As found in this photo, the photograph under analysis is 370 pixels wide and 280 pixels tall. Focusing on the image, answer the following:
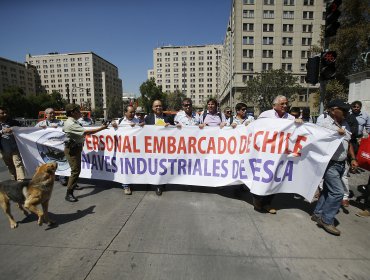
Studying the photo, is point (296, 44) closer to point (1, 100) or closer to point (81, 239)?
point (81, 239)

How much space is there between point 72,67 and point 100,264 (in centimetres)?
16107

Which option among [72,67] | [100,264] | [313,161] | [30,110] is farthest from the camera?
[72,67]

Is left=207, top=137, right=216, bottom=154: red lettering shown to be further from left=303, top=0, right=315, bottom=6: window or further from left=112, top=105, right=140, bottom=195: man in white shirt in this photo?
left=303, top=0, right=315, bottom=6: window

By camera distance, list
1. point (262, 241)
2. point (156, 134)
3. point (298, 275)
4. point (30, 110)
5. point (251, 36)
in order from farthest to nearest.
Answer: point (30, 110), point (251, 36), point (156, 134), point (262, 241), point (298, 275)

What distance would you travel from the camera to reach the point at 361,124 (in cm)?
627

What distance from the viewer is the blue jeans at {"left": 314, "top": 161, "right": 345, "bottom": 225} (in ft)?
11.4

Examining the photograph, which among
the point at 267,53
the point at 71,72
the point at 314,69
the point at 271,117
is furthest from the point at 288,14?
the point at 71,72

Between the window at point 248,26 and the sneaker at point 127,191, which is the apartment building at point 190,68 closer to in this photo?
the window at point 248,26

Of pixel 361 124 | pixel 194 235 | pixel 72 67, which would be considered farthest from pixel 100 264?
pixel 72 67

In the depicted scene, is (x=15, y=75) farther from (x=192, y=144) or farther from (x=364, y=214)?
(x=364, y=214)

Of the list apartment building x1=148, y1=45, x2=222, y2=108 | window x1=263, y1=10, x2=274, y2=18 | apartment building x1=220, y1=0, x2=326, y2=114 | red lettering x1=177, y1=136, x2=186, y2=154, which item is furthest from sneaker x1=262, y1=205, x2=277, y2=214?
apartment building x1=148, y1=45, x2=222, y2=108

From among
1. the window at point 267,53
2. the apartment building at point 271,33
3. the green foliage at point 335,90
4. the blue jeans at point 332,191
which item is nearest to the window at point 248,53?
the apartment building at point 271,33

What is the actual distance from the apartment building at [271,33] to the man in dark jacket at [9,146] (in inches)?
2197

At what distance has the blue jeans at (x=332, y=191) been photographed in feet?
11.4
